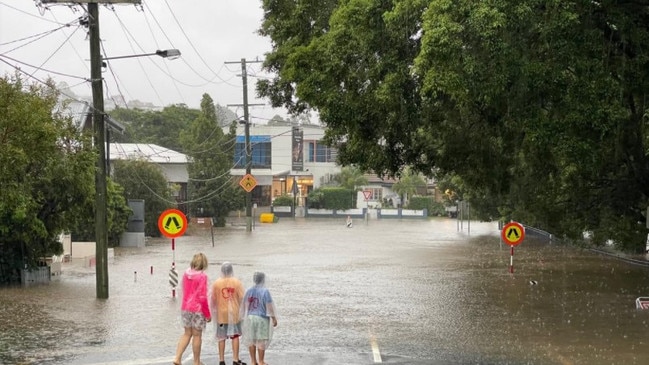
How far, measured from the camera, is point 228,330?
11117mm

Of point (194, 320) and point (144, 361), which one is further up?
point (194, 320)

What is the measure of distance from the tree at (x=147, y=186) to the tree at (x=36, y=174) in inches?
982

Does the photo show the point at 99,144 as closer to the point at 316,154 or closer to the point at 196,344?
the point at 196,344

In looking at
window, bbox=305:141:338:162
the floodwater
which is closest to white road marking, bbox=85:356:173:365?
the floodwater

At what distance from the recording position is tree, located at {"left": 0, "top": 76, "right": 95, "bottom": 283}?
1401 centimetres

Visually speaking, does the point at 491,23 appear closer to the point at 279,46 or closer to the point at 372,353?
the point at 372,353

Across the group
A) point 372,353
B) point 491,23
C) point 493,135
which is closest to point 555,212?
point 493,135

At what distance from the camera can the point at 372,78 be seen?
1723 cm

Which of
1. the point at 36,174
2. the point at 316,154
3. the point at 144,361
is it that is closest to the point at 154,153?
the point at 316,154

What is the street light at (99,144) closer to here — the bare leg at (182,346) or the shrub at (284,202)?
the bare leg at (182,346)

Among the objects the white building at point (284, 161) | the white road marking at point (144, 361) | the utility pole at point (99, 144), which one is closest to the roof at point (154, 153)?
the white building at point (284, 161)

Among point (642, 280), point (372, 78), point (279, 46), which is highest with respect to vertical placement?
point (279, 46)

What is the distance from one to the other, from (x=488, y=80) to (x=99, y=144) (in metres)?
10.1

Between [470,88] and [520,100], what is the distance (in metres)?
1.47
